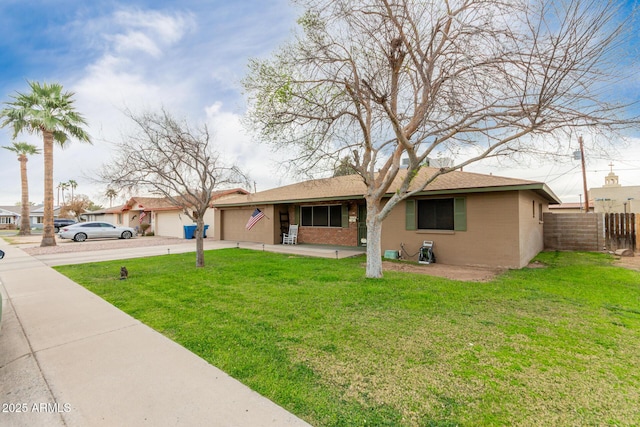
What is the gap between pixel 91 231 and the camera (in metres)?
20.4

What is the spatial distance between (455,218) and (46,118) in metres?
20.8

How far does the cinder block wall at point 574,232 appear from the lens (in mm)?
11852

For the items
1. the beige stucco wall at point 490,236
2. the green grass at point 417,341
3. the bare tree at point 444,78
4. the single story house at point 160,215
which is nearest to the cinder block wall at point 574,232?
the beige stucco wall at point 490,236

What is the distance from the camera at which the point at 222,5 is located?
25.8 feet

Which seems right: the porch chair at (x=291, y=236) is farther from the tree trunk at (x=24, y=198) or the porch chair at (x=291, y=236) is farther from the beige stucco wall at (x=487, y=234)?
the tree trunk at (x=24, y=198)

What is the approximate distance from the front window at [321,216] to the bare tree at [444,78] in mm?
6233

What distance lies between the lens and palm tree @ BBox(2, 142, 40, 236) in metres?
25.7

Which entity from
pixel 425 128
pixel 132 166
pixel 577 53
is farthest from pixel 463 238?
pixel 132 166

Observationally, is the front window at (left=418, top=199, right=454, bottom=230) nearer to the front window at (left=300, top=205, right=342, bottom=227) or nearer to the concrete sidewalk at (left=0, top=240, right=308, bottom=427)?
the front window at (left=300, top=205, right=342, bottom=227)

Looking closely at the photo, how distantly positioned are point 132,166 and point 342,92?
6389 millimetres

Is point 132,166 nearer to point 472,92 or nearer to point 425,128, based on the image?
point 425,128

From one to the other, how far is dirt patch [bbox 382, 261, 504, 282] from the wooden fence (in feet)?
24.8

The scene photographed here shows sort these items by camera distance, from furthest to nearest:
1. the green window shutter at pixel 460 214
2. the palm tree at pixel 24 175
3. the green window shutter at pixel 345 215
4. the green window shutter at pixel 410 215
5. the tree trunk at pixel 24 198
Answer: the palm tree at pixel 24 175 → the tree trunk at pixel 24 198 → the green window shutter at pixel 345 215 → the green window shutter at pixel 410 215 → the green window shutter at pixel 460 214

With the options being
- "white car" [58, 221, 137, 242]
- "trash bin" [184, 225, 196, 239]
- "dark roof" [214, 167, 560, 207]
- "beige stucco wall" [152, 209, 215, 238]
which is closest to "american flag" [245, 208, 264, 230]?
"dark roof" [214, 167, 560, 207]
